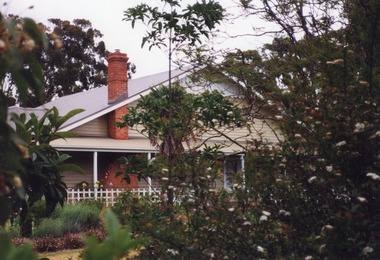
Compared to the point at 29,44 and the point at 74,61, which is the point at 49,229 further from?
the point at 74,61

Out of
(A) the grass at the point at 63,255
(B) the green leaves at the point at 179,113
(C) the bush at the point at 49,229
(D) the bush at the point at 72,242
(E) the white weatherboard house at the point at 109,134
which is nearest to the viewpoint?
(B) the green leaves at the point at 179,113

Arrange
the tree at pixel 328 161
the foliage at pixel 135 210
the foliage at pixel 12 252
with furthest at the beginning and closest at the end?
the foliage at pixel 135 210 → the tree at pixel 328 161 → the foliage at pixel 12 252

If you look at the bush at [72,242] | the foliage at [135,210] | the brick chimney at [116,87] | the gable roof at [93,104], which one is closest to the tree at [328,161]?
the foliage at [135,210]

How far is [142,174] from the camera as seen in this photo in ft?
22.1

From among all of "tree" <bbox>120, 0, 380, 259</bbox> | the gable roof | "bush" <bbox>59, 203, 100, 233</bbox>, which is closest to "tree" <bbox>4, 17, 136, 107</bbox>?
the gable roof

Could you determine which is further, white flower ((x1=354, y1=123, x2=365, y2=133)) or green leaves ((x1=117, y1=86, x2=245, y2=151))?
green leaves ((x1=117, y1=86, x2=245, y2=151))

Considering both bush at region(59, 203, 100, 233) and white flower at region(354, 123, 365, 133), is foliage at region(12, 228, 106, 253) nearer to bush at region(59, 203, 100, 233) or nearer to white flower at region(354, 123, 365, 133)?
bush at region(59, 203, 100, 233)

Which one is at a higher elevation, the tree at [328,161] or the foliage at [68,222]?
the tree at [328,161]

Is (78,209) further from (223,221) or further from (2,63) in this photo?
(2,63)

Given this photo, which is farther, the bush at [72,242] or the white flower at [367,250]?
the bush at [72,242]

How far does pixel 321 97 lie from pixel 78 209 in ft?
27.7

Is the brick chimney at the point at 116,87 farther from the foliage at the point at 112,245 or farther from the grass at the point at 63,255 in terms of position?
the foliage at the point at 112,245

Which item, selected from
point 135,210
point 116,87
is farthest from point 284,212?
point 116,87

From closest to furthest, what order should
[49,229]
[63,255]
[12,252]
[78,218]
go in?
[12,252], [63,255], [49,229], [78,218]
